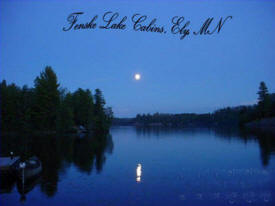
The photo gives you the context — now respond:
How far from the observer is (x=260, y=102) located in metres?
102

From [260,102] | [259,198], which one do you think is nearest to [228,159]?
[259,198]

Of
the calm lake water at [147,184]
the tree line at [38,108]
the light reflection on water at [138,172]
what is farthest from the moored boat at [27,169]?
the tree line at [38,108]

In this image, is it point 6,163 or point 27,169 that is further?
point 6,163

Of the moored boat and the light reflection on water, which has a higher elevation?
the moored boat

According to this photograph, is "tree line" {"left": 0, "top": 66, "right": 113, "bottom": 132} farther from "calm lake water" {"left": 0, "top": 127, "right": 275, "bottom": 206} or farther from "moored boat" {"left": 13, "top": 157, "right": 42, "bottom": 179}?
"moored boat" {"left": 13, "top": 157, "right": 42, "bottom": 179}

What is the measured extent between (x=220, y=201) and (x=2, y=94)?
66834 mm

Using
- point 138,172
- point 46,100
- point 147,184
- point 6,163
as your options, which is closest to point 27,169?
point 6,163

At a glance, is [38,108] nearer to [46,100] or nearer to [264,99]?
[46,100]

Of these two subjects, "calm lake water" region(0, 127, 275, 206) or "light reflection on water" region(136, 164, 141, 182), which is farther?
"light reflection on water" region(136, 164, 141, 182)

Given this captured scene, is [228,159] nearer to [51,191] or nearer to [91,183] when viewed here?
[91,183]

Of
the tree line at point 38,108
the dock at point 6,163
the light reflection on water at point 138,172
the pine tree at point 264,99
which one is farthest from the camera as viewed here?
the pine tree at point 264,99

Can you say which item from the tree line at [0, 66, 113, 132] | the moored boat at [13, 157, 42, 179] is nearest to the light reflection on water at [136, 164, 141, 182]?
the moored boat at [13, 157, 42, 179]

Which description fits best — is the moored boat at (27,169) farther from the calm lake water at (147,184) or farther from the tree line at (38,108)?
the tree line at (38,108)

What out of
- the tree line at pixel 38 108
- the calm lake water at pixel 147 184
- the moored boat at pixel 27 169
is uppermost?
the tree line at pixel 38 108
